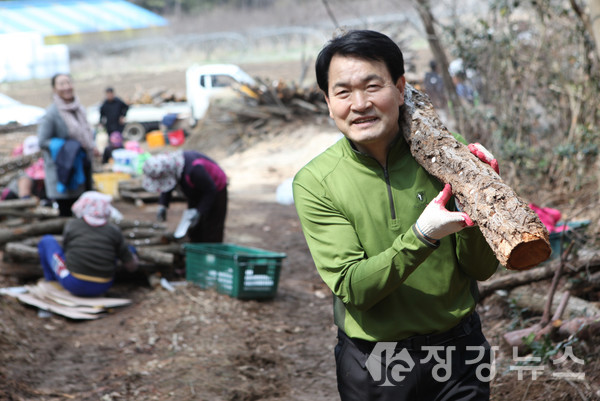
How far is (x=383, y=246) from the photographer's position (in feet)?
7.94

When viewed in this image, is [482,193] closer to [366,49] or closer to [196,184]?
[366,49]

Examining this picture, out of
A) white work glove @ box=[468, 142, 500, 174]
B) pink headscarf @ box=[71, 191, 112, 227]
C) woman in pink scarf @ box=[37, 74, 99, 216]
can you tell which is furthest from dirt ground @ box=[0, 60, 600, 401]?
white work glove @ box=[468, 142, 500, 174]

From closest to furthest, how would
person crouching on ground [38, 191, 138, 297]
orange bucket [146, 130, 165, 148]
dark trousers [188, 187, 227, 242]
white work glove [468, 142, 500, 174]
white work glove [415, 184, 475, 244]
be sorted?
1. white work glove [415, 184, 475, 244]
2. white work glove [468, 142, 500, 174]
3. person crouching on ground [38, 191, 138, 297]
4. dark trousers [188, 187, 227, 242]
5. orange bucket [146, 130, 165, 148]

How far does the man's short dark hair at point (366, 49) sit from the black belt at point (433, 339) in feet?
2.91

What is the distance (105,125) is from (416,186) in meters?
15.8

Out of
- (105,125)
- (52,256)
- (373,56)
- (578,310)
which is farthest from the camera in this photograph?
(105,125)

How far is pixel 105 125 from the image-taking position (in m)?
17.4

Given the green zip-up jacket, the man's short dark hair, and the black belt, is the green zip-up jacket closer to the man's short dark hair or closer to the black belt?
the black belt

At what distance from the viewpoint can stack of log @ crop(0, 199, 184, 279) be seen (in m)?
7.13

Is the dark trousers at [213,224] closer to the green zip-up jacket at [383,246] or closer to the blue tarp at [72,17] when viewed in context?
the green zip-up jacket at [383,246]

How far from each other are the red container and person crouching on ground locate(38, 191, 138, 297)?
44.2 feet

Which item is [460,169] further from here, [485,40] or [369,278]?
[485,40]

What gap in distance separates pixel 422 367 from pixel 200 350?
3376 mm

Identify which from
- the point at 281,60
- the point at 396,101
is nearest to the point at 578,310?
the point at 396,101
